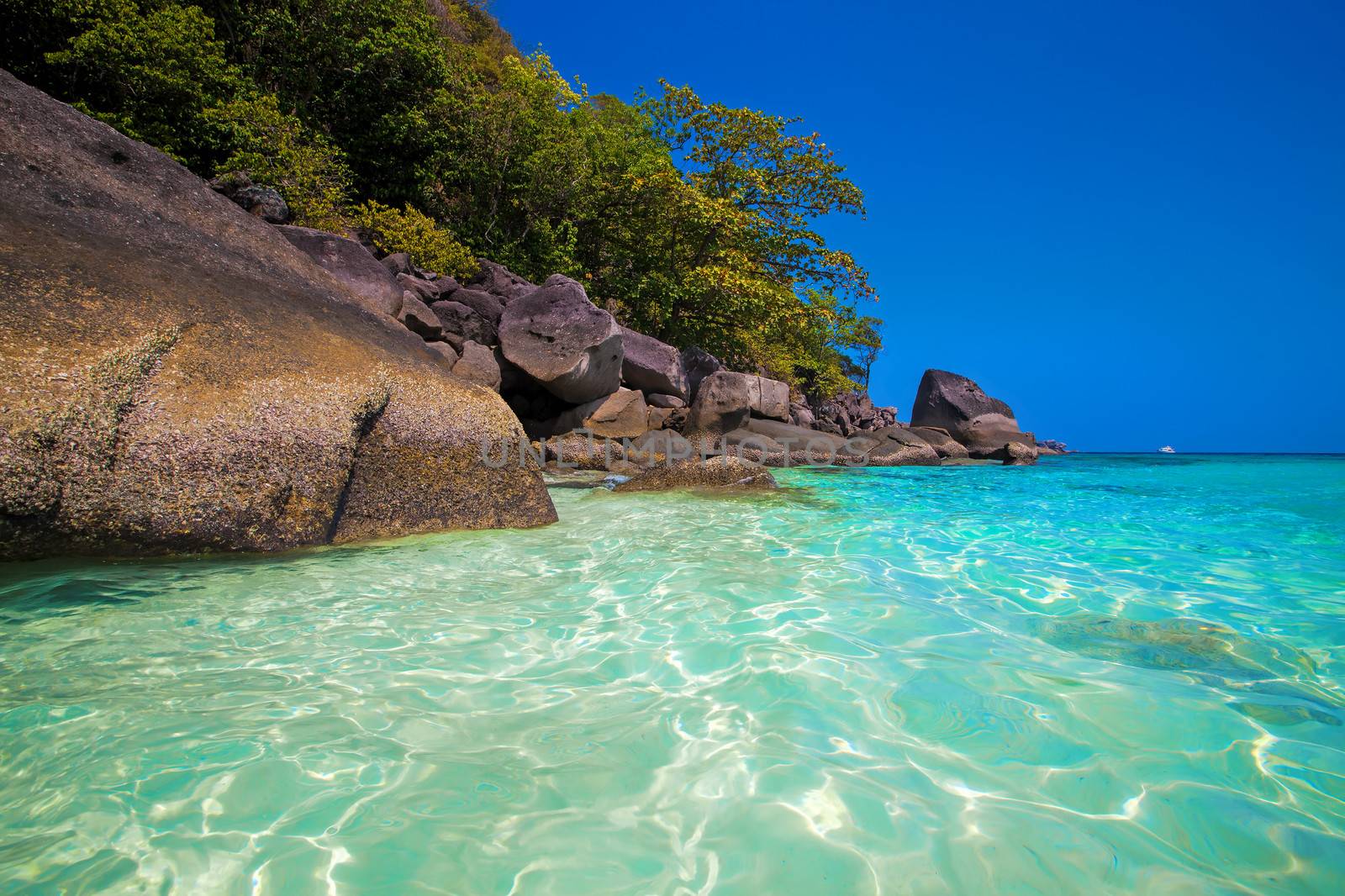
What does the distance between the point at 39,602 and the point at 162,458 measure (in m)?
0.99

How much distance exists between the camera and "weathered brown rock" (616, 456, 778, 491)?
9086 millimetres

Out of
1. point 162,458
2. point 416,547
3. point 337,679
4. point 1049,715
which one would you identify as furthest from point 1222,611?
point 162,458

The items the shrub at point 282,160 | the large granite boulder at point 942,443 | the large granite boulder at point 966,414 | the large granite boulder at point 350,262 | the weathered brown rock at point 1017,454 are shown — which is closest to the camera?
the large granite boulder at point 350,262

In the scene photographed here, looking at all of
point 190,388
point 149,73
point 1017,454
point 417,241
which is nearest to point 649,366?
point 417,241

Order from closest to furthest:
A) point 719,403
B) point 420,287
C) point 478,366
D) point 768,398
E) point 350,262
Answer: point 350,262
point 478,366
point 420,287
point 719,403
point 768,398

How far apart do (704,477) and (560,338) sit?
442 cm

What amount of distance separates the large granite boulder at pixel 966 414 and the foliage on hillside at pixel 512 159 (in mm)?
8988

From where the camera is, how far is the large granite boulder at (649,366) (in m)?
14.2

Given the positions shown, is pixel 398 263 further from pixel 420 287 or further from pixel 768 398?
pixel 768 398

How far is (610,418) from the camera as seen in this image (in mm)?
12695

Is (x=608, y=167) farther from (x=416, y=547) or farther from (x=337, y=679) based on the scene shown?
(x=337, y=679)

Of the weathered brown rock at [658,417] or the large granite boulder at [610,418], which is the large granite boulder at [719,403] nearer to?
the weathered brown rock at [658,417]

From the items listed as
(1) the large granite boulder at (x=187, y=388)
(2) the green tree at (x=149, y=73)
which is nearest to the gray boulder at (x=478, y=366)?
(1) the large granite boulder at (x=187, y=388)

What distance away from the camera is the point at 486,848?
164 centimetres
